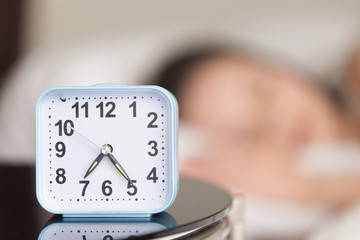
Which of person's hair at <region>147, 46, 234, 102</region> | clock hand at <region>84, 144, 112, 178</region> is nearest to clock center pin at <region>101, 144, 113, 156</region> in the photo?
clock hand at <region>84, 144, 112, 178</region>

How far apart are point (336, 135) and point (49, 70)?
1.03 metres

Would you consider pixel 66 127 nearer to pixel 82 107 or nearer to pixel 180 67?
pixel 82 107

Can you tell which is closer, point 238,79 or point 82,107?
point 82,107

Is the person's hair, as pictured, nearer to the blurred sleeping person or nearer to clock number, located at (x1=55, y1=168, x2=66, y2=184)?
the blurred sleeping person

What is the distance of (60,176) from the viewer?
1.71 feet

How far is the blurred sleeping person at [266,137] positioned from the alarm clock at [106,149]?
615mm

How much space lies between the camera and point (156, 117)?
20.3 inches

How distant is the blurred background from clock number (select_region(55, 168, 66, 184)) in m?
0.65

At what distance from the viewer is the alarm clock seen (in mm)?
508

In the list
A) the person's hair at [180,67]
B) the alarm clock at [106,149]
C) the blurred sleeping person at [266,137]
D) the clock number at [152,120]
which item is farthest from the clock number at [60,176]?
the person's hair at [180,67]

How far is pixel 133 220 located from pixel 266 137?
107 cm

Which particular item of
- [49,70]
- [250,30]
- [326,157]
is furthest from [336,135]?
[49,70]

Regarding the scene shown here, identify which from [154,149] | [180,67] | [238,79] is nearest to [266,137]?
[238,79]

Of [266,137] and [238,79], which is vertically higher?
[238,79]
